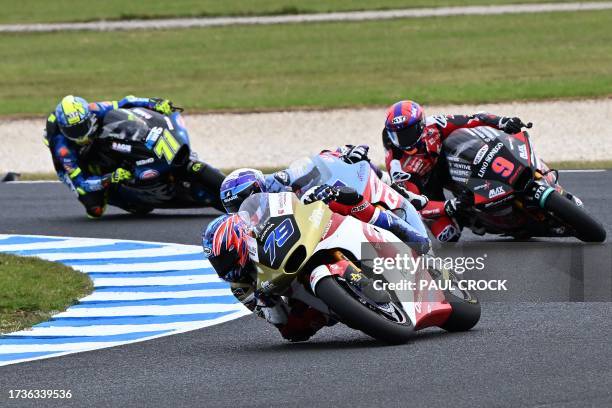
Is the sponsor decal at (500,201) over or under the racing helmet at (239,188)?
under

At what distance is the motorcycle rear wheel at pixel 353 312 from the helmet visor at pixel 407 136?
13.9 ft

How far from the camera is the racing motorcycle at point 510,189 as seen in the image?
Result: 11.5m

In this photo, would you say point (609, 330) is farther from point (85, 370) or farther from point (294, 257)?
point (85, 370)

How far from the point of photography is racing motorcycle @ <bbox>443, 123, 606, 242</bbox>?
11.5m

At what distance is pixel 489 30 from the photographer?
115 feet

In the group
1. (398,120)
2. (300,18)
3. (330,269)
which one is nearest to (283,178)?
(330,269)

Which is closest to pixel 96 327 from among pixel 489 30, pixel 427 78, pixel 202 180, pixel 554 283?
pixel 554 283

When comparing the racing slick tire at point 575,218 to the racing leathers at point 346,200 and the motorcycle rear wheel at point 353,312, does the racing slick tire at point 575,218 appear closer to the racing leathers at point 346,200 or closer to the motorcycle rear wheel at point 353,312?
the racing leathers at point 346,200

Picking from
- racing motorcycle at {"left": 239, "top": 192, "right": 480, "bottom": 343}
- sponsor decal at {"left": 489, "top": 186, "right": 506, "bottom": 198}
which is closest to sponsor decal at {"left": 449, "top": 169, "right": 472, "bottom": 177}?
sponsor decal at {"left": 489, "top": 186, "right": 506, "bottom": 198}

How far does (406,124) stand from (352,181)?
2.82 meters

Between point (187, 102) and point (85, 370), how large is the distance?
1889 centimetres

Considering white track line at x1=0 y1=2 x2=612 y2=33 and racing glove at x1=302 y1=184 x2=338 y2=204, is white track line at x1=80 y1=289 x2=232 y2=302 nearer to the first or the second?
racing glove at x1=302 y1=184 x2=338 y2=204

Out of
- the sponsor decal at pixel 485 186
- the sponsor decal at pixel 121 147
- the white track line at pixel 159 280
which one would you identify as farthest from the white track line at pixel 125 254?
the sponsor decal at pixel 485 186

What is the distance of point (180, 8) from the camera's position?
144ft
